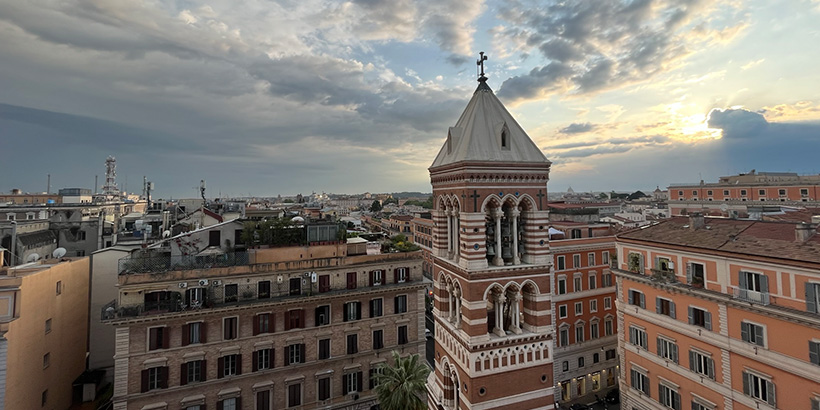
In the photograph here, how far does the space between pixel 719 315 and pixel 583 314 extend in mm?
16495

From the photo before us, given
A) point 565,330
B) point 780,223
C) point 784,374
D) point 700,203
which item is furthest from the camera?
point 700,203

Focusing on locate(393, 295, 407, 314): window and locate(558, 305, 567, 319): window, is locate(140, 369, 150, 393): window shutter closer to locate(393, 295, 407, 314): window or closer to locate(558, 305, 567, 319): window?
locate(393, 295, 407, 314): window

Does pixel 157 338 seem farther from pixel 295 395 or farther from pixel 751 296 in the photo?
pixel 751 296

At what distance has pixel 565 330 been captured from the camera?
1480 inches

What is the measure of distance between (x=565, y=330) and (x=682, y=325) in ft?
44.7

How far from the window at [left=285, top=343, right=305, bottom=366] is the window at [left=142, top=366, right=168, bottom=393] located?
868 centimetres

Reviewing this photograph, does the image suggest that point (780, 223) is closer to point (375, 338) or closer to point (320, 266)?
point (375, 338)

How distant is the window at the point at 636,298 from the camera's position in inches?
1126

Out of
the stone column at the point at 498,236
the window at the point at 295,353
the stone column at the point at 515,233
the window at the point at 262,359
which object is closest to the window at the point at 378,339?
the window at the point at 295,353

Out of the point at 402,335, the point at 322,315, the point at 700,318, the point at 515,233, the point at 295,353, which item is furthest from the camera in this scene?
the point at 402,335

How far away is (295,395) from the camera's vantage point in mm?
29500

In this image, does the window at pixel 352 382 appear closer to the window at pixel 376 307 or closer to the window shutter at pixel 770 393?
the window at pixel 376 307

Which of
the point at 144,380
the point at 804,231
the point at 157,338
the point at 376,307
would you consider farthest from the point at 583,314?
the point at 144,380

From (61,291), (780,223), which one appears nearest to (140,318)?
(61,291)
